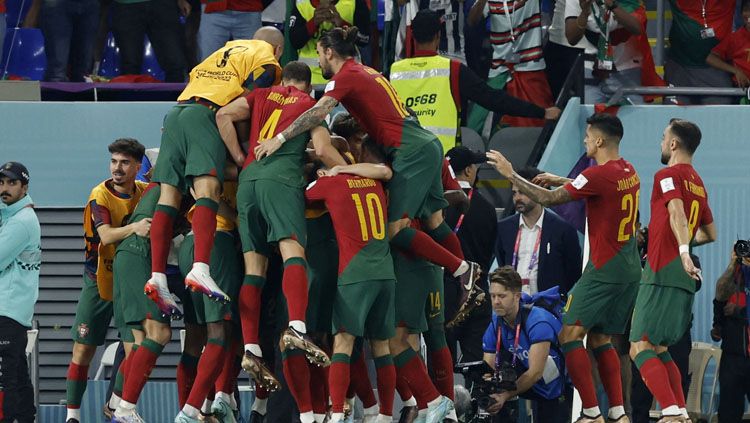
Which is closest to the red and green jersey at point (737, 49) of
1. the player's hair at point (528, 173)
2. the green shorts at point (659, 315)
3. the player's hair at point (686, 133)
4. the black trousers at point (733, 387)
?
the black trousers at point (733, 387)

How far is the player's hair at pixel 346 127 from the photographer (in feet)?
41.3

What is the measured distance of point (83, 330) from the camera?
1345 cm

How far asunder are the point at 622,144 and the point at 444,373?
159 inches

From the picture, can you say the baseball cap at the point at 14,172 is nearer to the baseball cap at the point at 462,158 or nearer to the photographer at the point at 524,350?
the baseball cap at the point at 462,158

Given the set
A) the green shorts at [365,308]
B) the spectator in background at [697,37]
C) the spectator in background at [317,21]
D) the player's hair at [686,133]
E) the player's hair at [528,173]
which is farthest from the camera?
the spectator in background at [697,37]

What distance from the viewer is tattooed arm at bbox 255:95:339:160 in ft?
39.2

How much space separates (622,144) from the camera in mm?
15805

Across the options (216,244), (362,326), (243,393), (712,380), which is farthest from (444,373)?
(712,380)

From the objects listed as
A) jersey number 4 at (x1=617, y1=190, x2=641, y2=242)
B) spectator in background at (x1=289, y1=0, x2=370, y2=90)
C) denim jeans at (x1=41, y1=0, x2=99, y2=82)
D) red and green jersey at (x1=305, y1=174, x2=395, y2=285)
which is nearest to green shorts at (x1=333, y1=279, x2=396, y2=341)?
red and green jersey at (x1=305, y1=174, x2=395, y2=285)

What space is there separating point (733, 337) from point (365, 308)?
4101mm

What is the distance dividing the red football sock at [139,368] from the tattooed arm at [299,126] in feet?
5.40

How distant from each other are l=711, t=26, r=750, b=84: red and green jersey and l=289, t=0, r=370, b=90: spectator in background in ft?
11.1

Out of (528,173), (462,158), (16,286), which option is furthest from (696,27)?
(16,286)

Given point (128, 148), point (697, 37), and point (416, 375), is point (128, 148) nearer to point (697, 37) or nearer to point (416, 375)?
point (416, 375)
